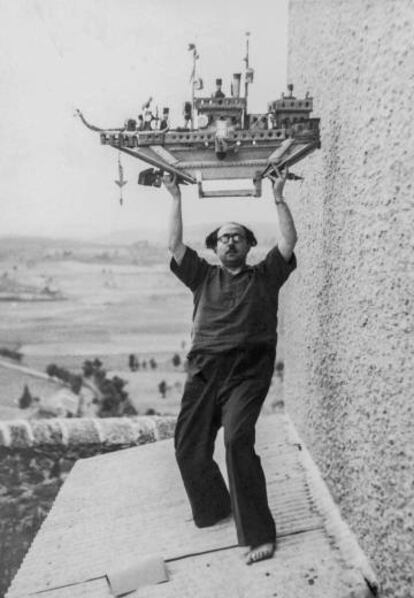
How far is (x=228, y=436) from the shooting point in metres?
2.73

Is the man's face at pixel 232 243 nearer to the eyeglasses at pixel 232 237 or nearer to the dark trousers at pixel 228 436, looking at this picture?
the eyeglasses at pixel 232 237

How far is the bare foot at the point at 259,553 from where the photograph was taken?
2.74 meters

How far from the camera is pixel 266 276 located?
9.48 feet

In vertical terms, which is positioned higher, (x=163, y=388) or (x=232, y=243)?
(x=232, y=243)

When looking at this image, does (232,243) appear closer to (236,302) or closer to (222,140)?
(236,302)

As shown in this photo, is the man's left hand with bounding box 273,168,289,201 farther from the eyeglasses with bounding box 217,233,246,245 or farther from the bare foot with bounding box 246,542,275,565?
the bare foot with bounding box 246,542,275,565

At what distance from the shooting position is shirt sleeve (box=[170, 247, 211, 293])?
2961 mm

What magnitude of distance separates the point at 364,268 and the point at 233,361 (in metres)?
0.66

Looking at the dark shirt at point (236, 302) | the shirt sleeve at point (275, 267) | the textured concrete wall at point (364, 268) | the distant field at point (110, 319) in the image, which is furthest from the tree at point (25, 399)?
the shirt sleeve at point (275, 267)

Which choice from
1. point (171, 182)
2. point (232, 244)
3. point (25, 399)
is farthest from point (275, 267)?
point (25, 399)

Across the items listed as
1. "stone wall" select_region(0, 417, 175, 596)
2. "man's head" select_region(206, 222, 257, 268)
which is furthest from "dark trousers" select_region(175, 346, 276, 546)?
"stone wall" select_region(0, 417, 175, 596)

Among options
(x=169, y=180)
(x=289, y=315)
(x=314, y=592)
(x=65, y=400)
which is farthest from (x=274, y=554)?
(x=65, y=400)

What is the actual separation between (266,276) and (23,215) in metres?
3.16

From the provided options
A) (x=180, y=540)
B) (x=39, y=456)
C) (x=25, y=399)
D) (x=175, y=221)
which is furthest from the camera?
(x=25, y=399)
